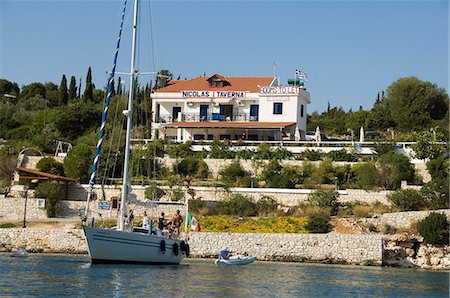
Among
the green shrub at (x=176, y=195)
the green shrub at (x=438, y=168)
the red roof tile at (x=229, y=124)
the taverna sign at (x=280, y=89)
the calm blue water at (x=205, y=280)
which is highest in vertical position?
the taverna sign at (x=280, y=89)

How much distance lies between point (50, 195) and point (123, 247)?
16000 mm

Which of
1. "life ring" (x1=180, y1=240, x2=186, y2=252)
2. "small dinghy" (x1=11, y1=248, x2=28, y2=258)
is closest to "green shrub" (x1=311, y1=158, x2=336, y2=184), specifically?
"life ring" (x1=180, y1=240, x2=186, y2=252)

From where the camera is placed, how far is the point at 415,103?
244ft

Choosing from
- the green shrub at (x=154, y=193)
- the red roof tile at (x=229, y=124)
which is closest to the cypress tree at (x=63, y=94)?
the red roof tile at (x=229, y=124)

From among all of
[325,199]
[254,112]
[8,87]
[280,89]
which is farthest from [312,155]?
[8,87]

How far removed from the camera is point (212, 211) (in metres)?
47.2

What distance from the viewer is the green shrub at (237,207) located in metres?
46.6

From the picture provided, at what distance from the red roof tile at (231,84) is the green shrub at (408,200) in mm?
22112

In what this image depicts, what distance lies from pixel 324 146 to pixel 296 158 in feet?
9.03

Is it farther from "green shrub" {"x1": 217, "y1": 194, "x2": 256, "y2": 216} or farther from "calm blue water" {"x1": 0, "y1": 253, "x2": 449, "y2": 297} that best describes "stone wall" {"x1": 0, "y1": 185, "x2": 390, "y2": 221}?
"calm blue water" {"x1": 0, "y1": 253, "x2": 449, "y2": 297}

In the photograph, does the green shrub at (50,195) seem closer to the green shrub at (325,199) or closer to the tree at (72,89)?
the green shrub at (325,199)

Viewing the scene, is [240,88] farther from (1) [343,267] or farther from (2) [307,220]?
(1) [343,267]

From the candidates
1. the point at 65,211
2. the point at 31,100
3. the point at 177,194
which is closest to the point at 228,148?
the point at 177,194

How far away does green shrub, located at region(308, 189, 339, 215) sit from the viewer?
46.8 m
